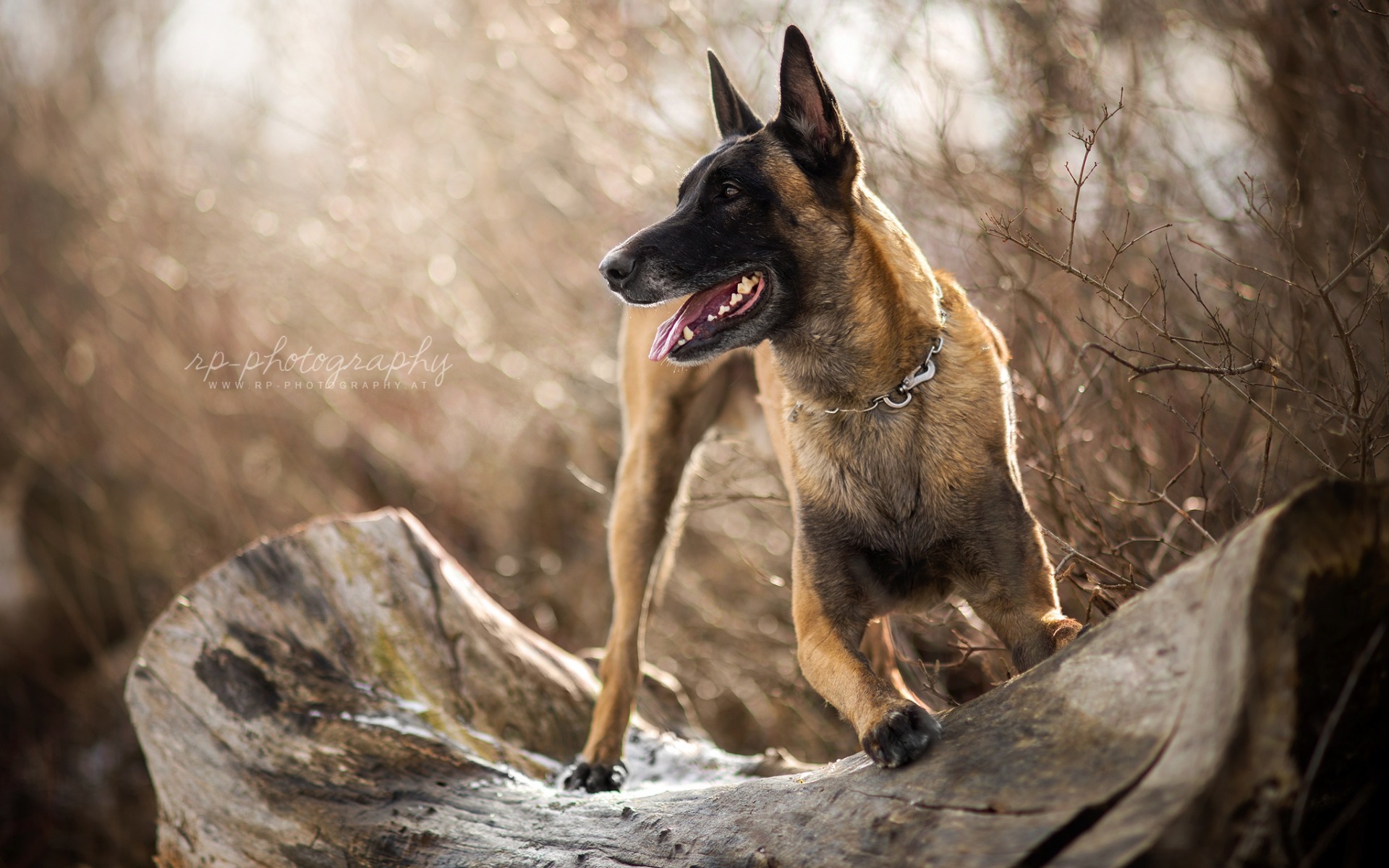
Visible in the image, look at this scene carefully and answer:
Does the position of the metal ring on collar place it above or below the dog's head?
below

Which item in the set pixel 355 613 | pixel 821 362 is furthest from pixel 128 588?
pixel 821 362

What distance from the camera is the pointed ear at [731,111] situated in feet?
11.4

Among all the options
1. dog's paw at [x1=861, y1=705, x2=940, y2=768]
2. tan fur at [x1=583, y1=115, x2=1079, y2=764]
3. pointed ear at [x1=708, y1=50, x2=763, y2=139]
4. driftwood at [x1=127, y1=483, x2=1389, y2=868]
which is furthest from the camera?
pointed ear at [x1=708, y1=50, x2=763, y2=139]

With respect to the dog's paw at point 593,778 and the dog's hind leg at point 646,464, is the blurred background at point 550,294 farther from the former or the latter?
the dog's paw at point 593,778

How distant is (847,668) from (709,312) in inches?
45.5

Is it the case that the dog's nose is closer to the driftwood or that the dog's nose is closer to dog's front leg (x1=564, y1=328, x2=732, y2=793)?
dog's front leg (x1=564, y1=328, x2=732, y2=793)

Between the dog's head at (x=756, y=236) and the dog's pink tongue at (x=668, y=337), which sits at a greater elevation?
the dog's head at (x=756, y=236)

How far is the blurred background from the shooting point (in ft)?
12.8

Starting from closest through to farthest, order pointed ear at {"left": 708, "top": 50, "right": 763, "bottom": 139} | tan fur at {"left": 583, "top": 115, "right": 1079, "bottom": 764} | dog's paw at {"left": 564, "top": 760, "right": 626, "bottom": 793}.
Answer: tan fur at {"left": 583, "top": 115, "right": 1079, "bottom": 764} < pointed ear at {"left": 708, "top": 50, "right": 763, "bottom": 139} < dog's paw at {"left": 564, "top": 760, "right": 626, "bottom": 793}

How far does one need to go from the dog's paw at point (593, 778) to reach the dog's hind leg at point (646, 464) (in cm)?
35

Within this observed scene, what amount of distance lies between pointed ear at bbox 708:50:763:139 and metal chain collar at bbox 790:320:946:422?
110cm

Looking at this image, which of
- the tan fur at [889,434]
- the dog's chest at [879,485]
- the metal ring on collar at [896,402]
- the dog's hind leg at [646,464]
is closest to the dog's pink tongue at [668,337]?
the tan fur at [889,434]

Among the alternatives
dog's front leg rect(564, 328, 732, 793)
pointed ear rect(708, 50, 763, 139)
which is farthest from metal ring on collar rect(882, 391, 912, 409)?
dog's front leg rect(564, 328, 732, 793)

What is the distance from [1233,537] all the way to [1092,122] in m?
3.83
